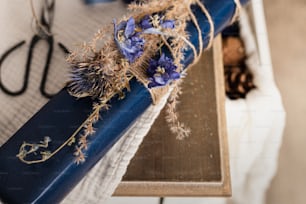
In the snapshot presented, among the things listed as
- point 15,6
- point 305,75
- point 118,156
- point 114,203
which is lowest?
point 305,75

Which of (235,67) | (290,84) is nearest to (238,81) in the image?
(235,67)

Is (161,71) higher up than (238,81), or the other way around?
(161,71)

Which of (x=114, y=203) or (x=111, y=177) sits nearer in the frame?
(x=111, y=177)

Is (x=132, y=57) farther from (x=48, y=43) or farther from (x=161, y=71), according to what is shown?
(x=48, y=43)

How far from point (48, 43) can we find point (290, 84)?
0.48 m

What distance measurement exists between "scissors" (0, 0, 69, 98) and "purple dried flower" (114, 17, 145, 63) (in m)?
0.12

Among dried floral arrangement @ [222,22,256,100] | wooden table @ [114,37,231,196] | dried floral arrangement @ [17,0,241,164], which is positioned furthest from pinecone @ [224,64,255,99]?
dried floral arrangement @ [17,0,241,164]

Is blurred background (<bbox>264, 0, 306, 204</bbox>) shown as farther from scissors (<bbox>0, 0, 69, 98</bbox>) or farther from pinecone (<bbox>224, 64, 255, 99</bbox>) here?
scissors (<bbox>0, 0, 69, 98</bbox>)

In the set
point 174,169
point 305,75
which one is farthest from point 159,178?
point 305,75

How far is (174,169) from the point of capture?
1.68 feet

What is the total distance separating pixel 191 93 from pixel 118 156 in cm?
13

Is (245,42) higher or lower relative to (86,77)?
lower

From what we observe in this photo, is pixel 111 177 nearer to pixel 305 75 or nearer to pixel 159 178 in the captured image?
pixel 159 178

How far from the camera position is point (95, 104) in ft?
1.36
